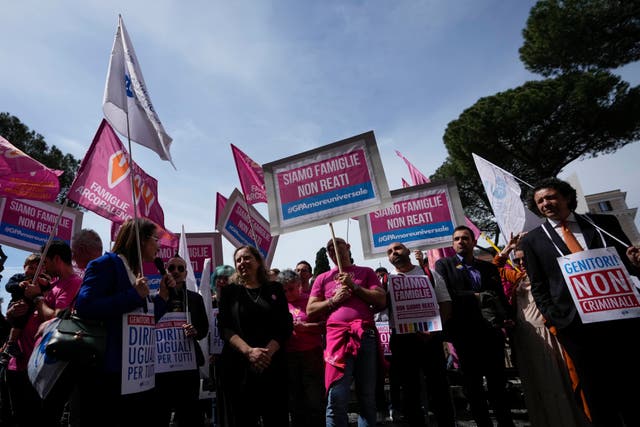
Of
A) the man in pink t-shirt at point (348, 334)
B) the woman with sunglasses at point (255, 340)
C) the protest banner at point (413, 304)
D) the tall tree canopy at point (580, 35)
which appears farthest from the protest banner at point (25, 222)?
the tall tree canopy at point (580, 35)

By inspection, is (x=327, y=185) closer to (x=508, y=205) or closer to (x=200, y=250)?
(x=508, y=205)

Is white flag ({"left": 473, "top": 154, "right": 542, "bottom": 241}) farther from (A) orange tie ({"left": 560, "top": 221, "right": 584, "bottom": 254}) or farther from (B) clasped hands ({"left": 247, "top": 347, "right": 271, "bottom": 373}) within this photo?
(B) clasped hands ({"left": 247, "top": 347, "right": 271, "bottom": 373})

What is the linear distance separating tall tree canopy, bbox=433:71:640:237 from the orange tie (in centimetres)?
2016

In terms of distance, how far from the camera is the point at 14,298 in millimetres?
3680

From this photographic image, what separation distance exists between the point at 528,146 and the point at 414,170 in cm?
1692

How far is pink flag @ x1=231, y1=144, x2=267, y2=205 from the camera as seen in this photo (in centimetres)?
675

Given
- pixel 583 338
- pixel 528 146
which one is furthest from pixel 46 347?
pixel 528 146

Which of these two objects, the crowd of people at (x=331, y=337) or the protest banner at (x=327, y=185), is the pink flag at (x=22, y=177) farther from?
the protest banner at (x=327, y=185)

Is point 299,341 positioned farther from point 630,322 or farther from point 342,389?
point 630,322

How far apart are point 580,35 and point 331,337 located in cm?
1851

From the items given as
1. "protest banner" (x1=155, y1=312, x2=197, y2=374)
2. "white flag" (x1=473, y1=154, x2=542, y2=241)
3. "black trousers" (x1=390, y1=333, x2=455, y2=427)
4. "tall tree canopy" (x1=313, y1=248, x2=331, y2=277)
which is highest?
"tall tree canopy" (x1=313, y1=248, x2=331, y2=277)

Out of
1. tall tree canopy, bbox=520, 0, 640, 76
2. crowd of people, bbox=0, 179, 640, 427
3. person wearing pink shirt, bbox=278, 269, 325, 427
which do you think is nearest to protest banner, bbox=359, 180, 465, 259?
crowd of people, bbox=0, 179, 640, 427

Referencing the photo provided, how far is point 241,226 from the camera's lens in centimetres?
709

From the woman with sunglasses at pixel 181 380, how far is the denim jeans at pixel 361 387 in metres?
1.28
